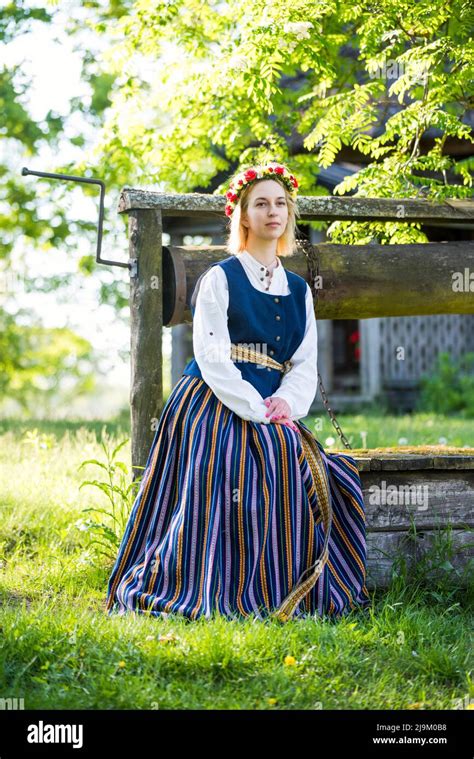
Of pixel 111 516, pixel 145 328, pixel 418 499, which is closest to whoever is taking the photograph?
pixel 418 499

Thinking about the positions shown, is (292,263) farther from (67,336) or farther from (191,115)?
(67,336)

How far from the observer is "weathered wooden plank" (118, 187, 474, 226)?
4.29m

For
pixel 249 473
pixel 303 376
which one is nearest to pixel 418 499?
pixel 303 376

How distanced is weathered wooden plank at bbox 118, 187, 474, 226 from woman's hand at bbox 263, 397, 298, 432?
106cm

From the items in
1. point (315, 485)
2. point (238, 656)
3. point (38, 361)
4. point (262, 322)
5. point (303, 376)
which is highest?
point (38, 361)

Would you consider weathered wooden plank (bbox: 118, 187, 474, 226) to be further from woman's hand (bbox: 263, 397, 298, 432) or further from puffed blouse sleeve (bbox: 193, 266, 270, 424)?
woman's hand (bbox: 263, 397, 298, 432)

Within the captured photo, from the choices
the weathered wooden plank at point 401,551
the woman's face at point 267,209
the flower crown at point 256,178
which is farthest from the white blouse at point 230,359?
the weathered wooden plank at point 401,551

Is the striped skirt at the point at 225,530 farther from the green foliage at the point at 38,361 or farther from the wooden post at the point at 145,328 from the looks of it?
the green foliage at the point at 38,361

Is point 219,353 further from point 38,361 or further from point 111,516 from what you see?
point 38,361

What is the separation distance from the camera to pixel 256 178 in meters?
3.98

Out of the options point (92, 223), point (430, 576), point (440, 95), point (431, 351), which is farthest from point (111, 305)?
point (430, 576)

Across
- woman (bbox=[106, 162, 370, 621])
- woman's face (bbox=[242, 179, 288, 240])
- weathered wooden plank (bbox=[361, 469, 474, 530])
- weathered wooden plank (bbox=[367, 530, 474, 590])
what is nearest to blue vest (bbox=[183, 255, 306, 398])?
woman (bbox=[106, 162, 370, 621])

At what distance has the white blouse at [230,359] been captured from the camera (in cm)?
376

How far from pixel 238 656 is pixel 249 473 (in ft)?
2.88
